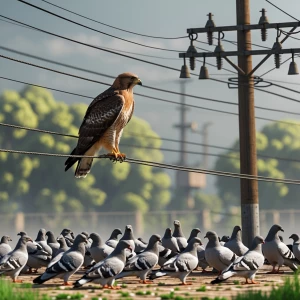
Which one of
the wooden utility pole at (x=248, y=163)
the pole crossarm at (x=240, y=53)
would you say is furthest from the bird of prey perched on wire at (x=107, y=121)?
the pole crossarm at (x=240, y=53)

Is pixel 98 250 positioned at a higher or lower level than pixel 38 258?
higher

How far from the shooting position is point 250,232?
32500 millimetres

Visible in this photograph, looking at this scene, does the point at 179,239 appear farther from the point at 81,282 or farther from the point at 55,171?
the point at 55,171

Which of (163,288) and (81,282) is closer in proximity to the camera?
(81,282)

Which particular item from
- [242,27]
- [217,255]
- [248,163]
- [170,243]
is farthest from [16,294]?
[242,27]

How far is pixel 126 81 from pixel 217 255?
19.4 feet

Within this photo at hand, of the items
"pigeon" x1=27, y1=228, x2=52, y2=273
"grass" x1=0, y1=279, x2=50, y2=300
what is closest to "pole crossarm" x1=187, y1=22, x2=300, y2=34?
"pigeon" x1=27, y1=228, x2=52, y2=273

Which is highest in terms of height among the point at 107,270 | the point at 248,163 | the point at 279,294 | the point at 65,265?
the point at 248,163

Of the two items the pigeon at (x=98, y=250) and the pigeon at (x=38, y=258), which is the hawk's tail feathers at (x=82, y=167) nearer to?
the pigeon at (x=98, y=250)

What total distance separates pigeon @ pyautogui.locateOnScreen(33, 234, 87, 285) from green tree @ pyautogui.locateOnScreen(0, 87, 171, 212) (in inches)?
2473

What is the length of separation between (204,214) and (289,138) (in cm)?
1642

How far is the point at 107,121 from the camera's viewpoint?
2366 cm

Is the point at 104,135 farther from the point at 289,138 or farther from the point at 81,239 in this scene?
the point at 289,138

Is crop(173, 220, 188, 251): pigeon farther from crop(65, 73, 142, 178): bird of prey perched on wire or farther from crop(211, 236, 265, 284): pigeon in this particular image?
crop(65, 73, 142, 178): bird of prey perched on wire
